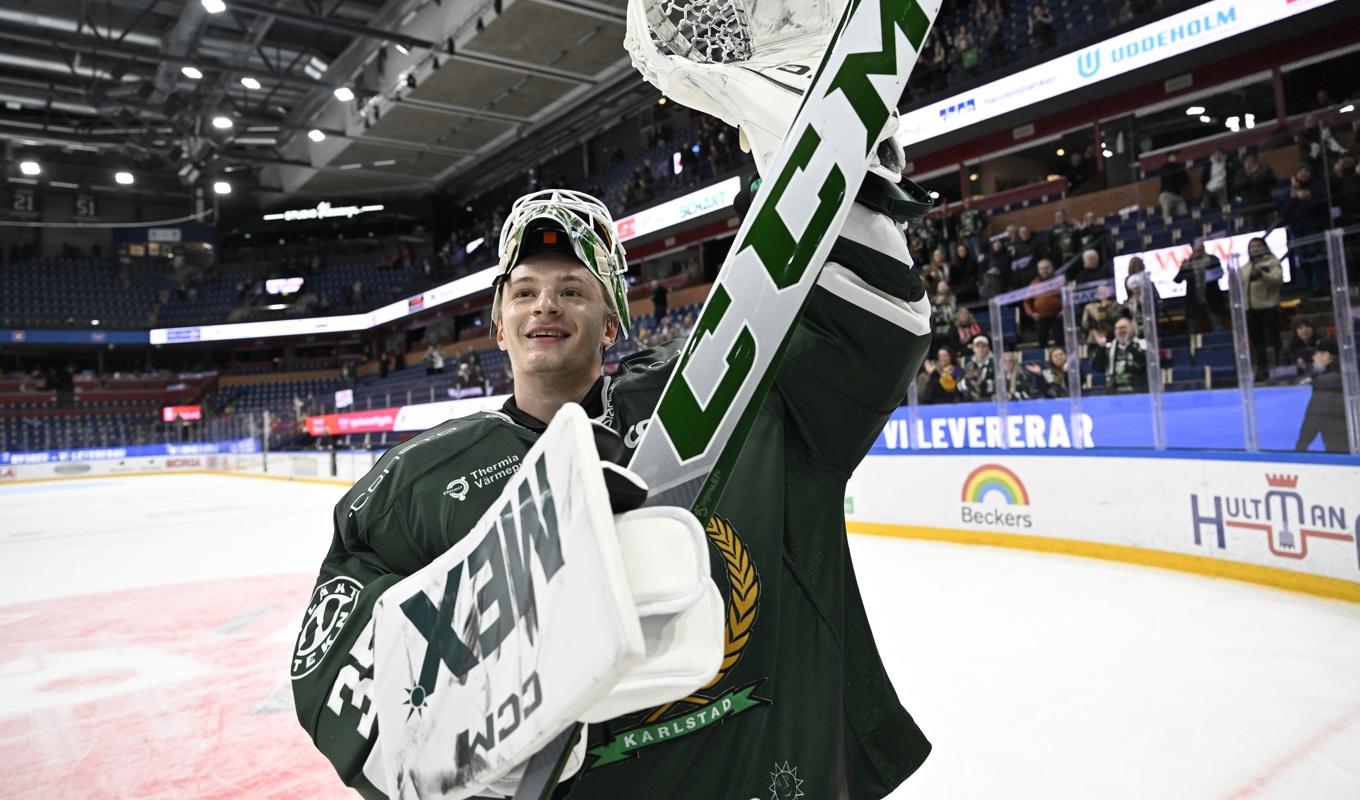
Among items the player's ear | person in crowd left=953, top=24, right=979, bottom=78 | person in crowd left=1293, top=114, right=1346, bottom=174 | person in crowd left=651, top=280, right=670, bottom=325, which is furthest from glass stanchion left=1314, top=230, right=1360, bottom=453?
person in crowd left=651, top=280, right=670, bottom=325

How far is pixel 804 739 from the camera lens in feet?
3.22

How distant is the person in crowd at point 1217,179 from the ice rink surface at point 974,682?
13.6 feet

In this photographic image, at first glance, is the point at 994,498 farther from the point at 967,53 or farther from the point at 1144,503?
the point at 967,53

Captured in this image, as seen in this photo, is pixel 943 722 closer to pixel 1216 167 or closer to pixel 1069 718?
pixel 1069 718

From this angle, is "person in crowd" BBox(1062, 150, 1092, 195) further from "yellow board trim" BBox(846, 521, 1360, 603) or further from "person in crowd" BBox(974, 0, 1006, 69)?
"yellow board trim" BBox(846, 521, 1360, 603)

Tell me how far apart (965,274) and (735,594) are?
8884mm

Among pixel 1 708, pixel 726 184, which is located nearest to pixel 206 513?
pixel 1 708

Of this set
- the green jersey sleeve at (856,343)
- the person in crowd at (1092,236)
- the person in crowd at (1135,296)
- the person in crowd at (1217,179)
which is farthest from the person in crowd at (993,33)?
the green jersey sleeve at (856,343)

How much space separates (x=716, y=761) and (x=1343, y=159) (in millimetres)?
6866

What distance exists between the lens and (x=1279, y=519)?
13.3 ft

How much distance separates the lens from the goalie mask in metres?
1.14

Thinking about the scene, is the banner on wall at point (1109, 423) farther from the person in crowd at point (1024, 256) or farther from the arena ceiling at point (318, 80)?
the arena ceiling at point (318, 80)

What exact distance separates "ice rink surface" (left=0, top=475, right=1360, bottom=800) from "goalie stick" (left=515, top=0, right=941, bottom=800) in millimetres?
1957

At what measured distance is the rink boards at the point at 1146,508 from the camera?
3.85 meters
